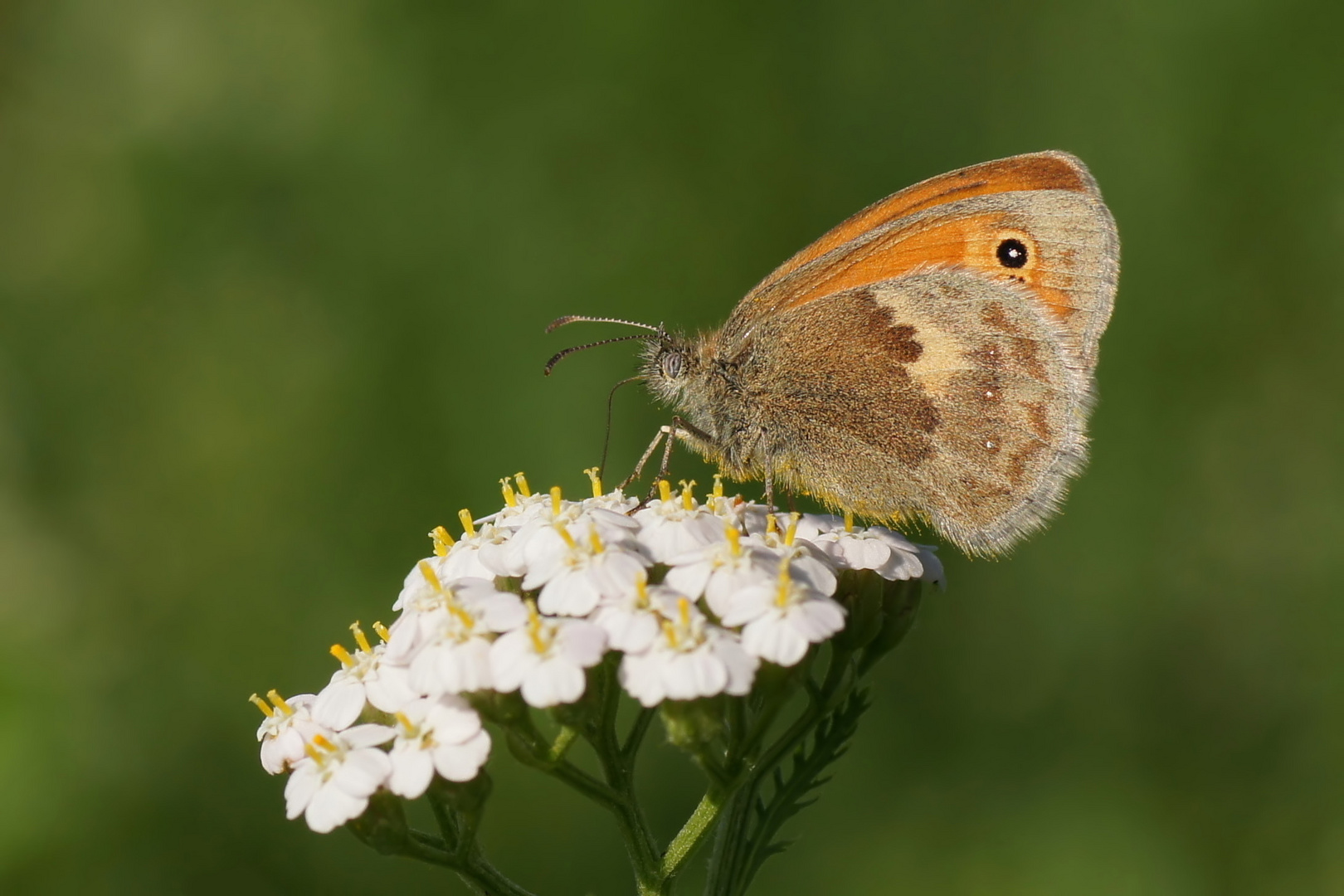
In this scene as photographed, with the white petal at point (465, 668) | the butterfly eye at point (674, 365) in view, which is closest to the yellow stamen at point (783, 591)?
the white petal at point (465, 668)

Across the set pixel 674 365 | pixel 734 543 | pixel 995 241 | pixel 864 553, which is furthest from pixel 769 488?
pixel 995 241

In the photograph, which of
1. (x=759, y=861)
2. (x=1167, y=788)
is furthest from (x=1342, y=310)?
(x=759, y=861)

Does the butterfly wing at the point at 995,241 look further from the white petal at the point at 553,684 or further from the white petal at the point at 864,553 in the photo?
the white petal at the point at 553,684

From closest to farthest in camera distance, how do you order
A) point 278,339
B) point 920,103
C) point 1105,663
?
1. point 1105,663
2. point 278,339
3. point 920,103

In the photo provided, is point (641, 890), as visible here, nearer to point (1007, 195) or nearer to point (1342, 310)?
point (1007, 195)

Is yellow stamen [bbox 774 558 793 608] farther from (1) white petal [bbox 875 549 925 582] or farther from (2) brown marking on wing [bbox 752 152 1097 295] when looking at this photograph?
(2) brown marking on wing [bbox 752 152 1097 295]

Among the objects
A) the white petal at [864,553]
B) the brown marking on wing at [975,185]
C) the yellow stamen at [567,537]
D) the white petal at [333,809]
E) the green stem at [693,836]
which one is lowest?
the green stem at [693,836]
